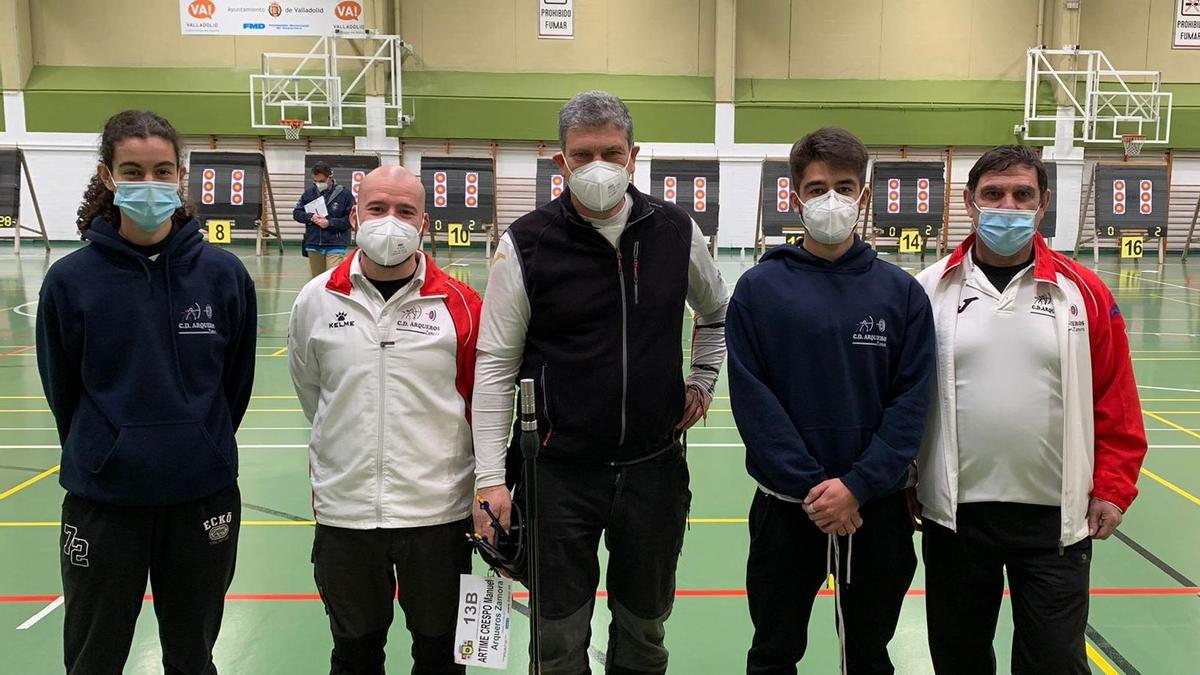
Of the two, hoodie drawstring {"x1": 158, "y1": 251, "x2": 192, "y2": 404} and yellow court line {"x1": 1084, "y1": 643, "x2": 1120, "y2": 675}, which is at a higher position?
hoodie drawstring {"x1": 158, "y1": 251, "x2": 192, "y2": 404}

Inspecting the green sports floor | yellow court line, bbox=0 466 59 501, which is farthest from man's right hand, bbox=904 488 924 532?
yellow court line, bbox=0 466 59 501

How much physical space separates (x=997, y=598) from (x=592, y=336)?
4.05ft

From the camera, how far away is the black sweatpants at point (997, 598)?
7.29ft

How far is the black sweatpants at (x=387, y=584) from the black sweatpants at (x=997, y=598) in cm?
122

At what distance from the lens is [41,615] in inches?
137

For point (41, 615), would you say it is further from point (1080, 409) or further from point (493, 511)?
point (1080, 409)

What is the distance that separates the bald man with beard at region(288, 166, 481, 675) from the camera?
2.29 metres

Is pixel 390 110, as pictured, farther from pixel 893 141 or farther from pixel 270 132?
pixel 893 141

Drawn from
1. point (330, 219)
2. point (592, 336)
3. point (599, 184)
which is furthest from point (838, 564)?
point (330, 219)

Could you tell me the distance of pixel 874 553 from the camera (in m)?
2.29

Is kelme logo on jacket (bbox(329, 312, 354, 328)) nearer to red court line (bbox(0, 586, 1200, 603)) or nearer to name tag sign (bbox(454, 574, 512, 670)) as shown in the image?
name tag sign (bbox(454, 574, 512, 670))

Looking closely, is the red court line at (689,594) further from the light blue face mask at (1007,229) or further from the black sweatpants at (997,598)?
the light blue face mask at (1007,229)

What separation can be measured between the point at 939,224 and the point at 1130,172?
160 inches

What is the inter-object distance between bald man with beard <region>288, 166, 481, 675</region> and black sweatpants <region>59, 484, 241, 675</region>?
0.25m
